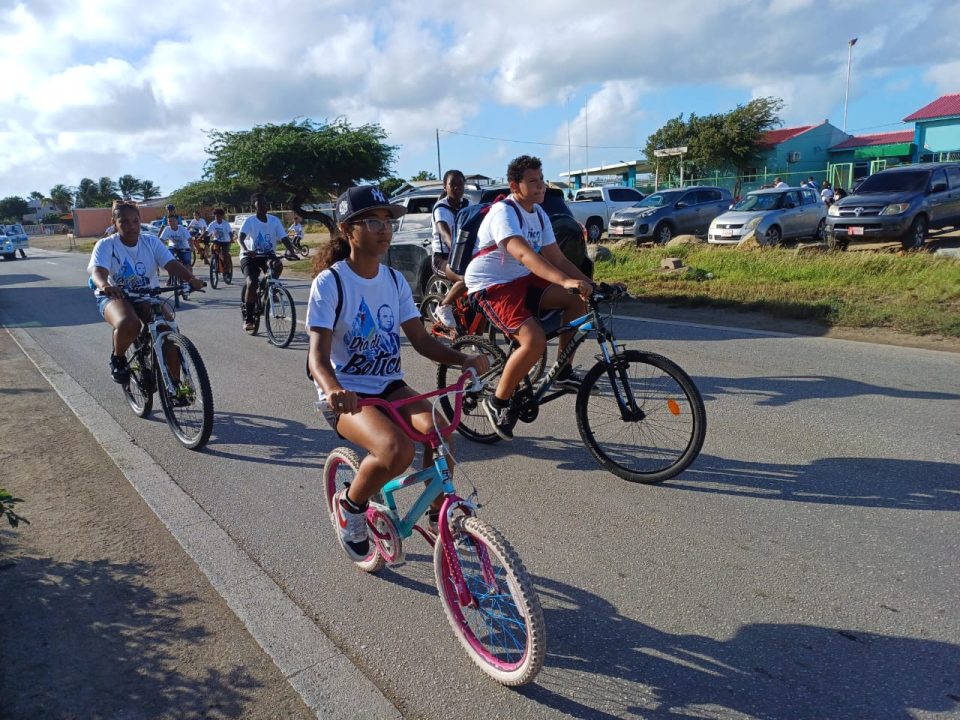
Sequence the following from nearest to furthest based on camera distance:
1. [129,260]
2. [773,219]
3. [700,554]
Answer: [700,554] → [129,260] → [773,219]

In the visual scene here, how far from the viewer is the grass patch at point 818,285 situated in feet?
30.2

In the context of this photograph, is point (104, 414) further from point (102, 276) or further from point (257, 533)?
point (257, 533)

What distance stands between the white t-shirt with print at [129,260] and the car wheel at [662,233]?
15.7m

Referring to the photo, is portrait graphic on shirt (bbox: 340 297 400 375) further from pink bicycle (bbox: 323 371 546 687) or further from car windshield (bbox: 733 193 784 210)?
car windshield (bbox: 733 193 784 210)

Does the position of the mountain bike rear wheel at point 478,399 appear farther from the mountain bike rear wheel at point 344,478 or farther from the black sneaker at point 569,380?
the mountain bike rear wheel at point 344,478

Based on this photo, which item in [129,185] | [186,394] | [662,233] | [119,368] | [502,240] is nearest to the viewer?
[502,240]

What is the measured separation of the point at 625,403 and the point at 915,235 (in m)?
13.1

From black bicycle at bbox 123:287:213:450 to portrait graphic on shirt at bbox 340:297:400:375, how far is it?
258 centimetres

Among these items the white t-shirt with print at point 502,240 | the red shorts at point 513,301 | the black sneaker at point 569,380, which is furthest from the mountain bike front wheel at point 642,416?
the white t-shirt with print at point 502,240

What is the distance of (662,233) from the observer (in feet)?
65.8

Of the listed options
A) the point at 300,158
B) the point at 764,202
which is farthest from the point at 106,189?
the point at 764,202

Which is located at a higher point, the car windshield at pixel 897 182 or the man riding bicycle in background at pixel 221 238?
the car windshield at pixel 897 182

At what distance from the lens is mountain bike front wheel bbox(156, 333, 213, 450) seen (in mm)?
5590

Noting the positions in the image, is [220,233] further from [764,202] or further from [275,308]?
[764,202]
